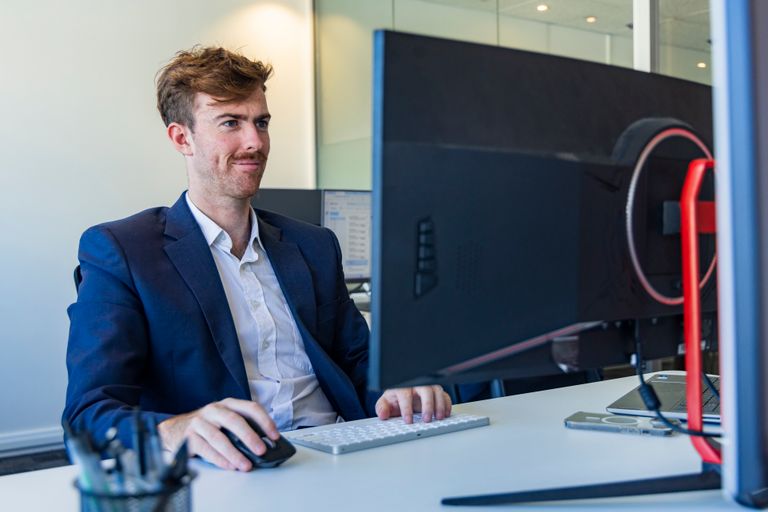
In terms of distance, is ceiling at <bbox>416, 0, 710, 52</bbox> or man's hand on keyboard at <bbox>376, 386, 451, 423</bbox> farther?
ceiling at <bbox>416, 0, 710, 52</bbox>

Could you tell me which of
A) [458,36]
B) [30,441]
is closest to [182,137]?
[458,36]

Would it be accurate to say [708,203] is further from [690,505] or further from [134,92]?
[134,92]

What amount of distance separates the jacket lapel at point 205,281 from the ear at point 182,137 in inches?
9.3

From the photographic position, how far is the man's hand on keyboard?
1448mm

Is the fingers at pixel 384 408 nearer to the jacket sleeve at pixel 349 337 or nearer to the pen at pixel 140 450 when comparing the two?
the jacket sleeve at pixel 349 337

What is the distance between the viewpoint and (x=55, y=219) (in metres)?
4.45

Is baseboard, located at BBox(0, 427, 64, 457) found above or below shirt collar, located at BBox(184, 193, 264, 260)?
below

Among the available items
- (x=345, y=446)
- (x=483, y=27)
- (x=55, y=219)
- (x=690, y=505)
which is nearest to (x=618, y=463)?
(x=690, y=505)

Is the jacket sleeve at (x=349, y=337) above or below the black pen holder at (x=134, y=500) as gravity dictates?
above

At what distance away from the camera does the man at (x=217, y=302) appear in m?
1.54

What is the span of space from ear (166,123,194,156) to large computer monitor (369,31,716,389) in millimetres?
1237

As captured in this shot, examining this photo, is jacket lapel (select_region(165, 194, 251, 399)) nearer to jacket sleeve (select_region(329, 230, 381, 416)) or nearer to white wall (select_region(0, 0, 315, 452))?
jacket sleeve (select_region(329, 230, 381, 416))

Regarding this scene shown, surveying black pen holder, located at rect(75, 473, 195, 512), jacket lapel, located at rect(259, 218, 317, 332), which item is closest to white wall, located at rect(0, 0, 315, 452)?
jacket lapel, located at rect(259, 218, 317, 332)

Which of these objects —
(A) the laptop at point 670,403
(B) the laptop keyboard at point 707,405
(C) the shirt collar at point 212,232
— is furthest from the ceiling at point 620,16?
(C) the shirt collar at point 212,232
